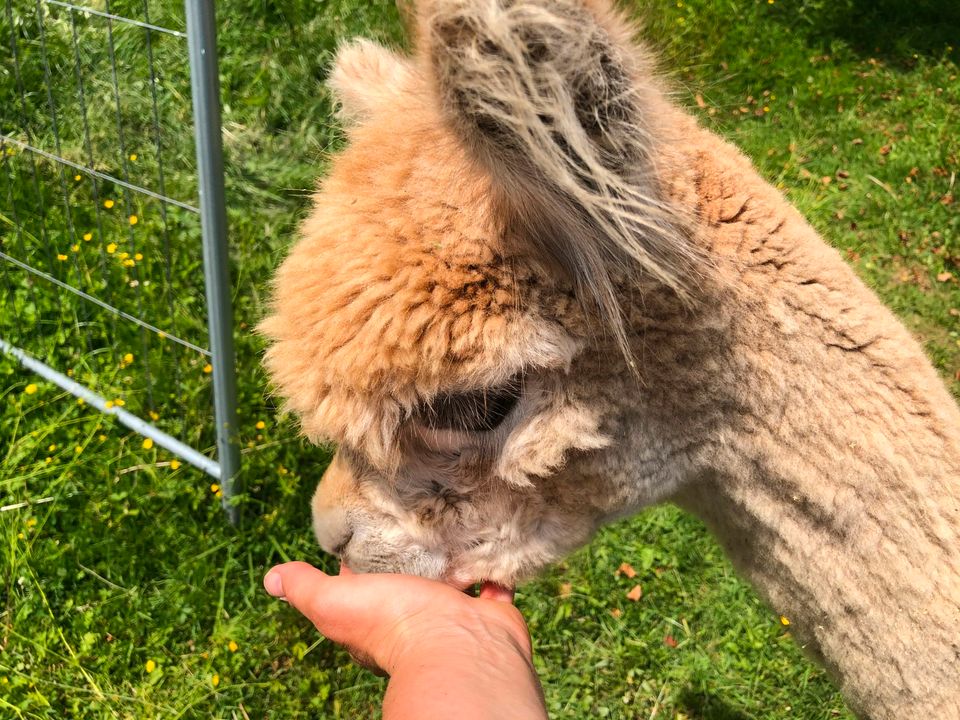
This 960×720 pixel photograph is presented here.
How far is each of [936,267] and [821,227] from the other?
0.76m

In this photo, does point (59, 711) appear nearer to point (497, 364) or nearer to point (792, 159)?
point (497, 364)

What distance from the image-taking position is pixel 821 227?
524 cm

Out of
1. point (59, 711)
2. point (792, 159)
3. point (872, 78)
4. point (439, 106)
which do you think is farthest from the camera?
point (872, 78)

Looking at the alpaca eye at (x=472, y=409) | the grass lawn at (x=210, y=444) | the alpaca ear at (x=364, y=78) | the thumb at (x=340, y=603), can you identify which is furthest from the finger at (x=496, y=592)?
the alpaca ear at (x=364, y=78)

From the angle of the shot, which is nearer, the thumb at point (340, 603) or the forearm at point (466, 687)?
the forearm at point (466, 687)

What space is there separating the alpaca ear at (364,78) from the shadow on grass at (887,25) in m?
5.45

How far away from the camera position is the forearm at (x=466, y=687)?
1459mm

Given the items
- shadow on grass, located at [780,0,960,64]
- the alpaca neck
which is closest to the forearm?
the alpaca neck

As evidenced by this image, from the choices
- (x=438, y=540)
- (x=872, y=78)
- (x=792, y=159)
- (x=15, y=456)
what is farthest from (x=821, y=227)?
(x=15, y=456)

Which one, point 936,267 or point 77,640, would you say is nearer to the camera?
point 77,640

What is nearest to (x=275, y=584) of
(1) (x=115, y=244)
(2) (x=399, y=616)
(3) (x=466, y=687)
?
(2) (x=399, y=616)

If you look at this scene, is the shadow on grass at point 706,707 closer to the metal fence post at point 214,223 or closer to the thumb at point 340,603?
the thumb at point 340,603

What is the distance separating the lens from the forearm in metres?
1.46

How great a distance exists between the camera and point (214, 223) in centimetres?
270
